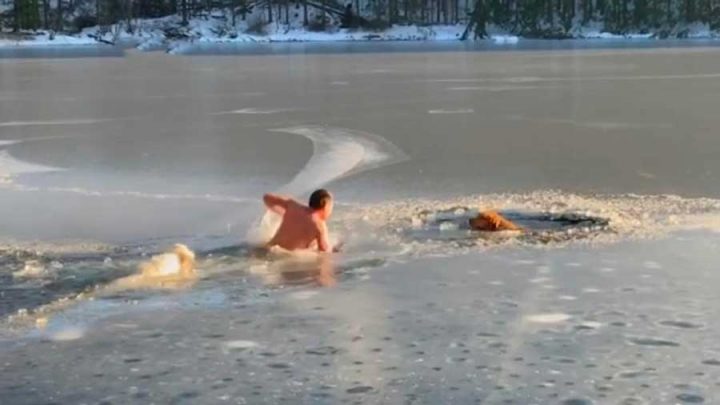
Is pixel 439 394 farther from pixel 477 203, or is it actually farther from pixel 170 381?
pixel 477 203

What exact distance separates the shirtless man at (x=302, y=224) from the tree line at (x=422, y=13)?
156 feet

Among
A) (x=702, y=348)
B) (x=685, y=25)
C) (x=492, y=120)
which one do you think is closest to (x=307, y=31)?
(x=685, y=25)

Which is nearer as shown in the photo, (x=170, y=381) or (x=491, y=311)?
(x=170, y=381)

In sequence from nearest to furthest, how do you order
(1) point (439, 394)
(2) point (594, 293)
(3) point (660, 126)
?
1. (1) point (439, 394)
2. (2) point (594, 293)
3. (3) point (660, 126)

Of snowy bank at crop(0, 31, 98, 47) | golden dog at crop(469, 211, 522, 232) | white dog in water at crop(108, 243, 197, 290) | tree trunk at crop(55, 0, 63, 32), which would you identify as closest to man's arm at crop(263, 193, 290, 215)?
white dog in water at crop(108, 243, 197, 290)

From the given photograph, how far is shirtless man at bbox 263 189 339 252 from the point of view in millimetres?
6246

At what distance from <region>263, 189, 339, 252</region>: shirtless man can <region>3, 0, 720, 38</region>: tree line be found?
47.7 meters

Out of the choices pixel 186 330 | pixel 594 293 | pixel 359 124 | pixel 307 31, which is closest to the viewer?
pixel 186 330

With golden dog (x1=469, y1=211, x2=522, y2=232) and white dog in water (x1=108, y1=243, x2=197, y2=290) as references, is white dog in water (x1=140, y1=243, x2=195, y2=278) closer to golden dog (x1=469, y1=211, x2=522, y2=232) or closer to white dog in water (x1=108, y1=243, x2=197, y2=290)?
white dog in water (x1=108, y1=243, x2=197, y2=290)

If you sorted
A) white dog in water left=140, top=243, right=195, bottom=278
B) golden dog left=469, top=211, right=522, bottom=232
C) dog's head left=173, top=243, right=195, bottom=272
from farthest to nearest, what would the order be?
1. golden dog left=469, top=211, right=522, bottom=232
2. dog's head left=173, top=243, right=195, bottom=272
3. white dog in water left=140, top=243, right=195, bottom=278

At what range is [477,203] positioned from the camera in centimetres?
768

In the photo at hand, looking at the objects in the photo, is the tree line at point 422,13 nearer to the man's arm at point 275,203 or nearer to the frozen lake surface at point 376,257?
the frozen lake surface at point 376,257

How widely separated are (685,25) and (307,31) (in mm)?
18225

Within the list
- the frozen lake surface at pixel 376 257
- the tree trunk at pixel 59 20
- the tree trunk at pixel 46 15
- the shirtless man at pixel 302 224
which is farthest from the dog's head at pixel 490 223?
the tree trunk at pixel 46 15
